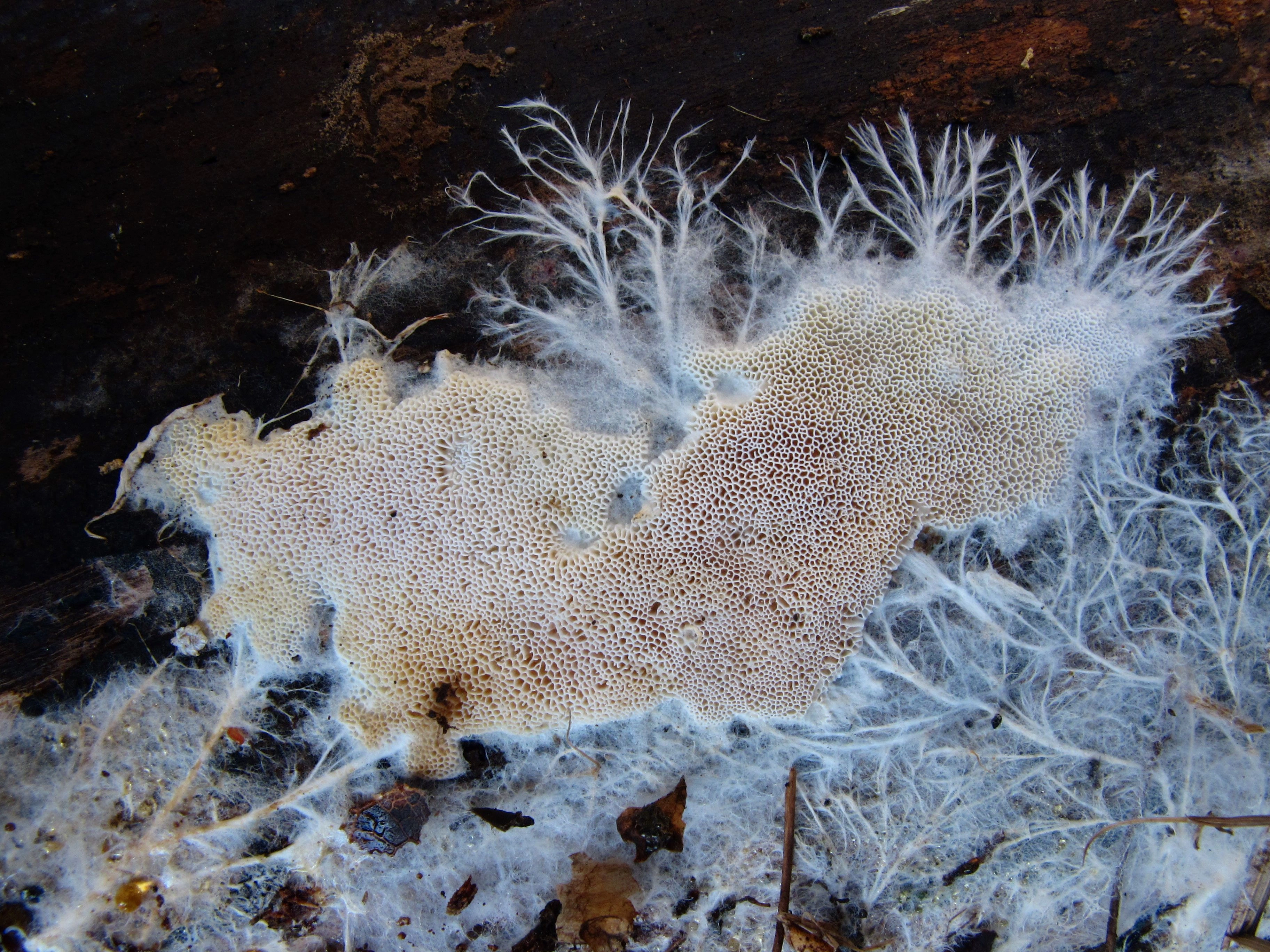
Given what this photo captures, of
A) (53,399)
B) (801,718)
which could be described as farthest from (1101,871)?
(53,399)

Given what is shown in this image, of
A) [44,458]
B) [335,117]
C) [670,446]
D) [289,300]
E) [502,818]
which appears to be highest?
[335,117]

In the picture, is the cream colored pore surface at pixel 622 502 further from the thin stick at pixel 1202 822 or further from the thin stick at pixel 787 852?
the thin stick at pixel 1202 822

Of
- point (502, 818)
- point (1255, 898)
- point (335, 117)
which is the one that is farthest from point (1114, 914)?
point (335, 117)

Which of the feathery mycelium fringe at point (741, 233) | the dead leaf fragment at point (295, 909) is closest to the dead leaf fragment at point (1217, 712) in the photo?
the feathery mycelium fringe at point (741, 233)

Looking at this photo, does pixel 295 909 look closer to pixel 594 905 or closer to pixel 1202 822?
pixel 594 905

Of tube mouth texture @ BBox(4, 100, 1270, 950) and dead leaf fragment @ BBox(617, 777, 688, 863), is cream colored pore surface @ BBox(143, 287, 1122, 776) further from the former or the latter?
→ dead leaf fragment @ BBox(617, 777, 688, 863)
